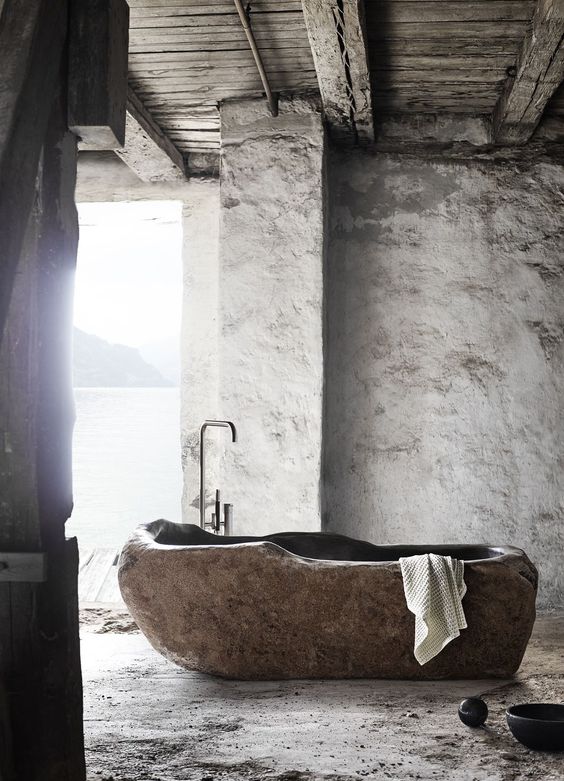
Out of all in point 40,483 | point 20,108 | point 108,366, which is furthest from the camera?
point 108,366

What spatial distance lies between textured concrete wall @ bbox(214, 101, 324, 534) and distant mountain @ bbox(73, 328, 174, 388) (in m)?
20.9

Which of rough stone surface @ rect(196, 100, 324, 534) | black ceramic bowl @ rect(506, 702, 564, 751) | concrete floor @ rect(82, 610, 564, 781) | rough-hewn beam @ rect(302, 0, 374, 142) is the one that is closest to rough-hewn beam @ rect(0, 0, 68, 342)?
concrete floor @ rect(82, 610, 564, 781)

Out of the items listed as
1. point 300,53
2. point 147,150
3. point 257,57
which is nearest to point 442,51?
point 300,53

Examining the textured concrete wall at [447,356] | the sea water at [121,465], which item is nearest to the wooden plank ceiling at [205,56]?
the textured concrete wall at [447,356]

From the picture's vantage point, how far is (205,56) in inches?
175

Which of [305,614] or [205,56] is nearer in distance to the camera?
[305,614]

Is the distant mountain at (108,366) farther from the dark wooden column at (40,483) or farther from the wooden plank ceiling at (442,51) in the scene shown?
the dark wooden column at (40,483)

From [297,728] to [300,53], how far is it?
124 inches

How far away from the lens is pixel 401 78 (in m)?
4.75

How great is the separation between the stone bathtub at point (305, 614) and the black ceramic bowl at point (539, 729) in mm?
773

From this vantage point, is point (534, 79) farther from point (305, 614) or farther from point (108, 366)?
point (108, 366)

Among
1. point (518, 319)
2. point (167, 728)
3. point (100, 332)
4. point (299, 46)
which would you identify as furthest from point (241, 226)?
point (100, 332)

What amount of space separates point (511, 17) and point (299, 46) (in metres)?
1.00

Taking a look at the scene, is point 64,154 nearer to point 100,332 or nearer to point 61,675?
point 61,675
